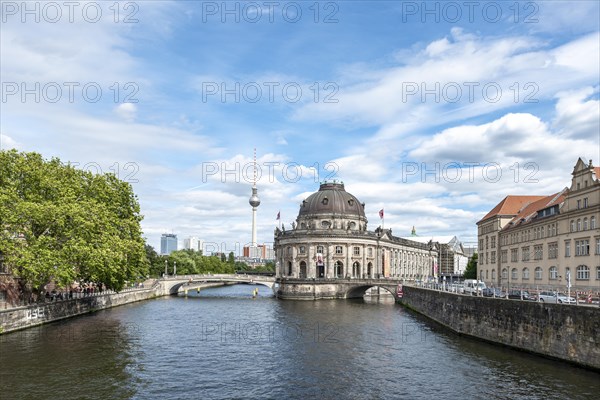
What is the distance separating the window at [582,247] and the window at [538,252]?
11366 millimetres

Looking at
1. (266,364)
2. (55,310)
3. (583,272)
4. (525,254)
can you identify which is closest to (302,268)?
(525,254)

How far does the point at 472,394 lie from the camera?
3188cm

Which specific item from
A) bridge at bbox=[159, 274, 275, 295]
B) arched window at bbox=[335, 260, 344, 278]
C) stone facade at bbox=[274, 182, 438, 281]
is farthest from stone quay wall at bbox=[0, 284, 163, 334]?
arched window at bbox=[335, 260, 344, 278]

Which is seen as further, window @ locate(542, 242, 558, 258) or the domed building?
the domed building

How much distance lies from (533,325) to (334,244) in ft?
264

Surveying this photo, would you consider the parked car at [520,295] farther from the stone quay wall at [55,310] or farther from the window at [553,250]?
the stone quay wall at [55,310]

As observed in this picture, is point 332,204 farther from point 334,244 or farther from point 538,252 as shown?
point 538,252

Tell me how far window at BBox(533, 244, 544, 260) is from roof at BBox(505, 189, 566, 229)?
5403 mm

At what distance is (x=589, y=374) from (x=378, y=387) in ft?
45.2

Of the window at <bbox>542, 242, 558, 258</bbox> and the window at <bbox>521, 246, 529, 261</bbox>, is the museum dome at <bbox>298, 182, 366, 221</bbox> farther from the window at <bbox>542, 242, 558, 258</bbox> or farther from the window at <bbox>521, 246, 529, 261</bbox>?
the window at <bbox>542, 242, 558, 258</bbox>

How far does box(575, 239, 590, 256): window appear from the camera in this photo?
6003 cm

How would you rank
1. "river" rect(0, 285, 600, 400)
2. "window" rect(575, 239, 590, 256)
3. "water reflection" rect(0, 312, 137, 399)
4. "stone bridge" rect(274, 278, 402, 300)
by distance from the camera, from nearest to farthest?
"water reflection" rect(0, 312, 137, 399), "river" rect(0, 285, 600, 400), "window" rect(575, 239, 590, 256), "stone bridge" rect(274, 278, 402, 300)

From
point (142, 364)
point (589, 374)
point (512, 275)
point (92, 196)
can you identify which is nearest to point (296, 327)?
point (142, 364)

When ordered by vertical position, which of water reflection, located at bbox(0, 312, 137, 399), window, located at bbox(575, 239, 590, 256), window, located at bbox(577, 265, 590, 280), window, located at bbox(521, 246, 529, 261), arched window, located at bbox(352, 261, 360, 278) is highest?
window, located at bbox(575, 239, 590, 256)
